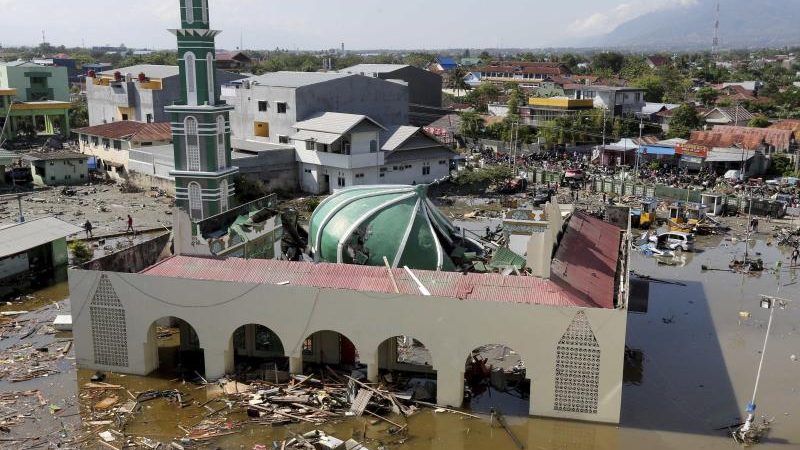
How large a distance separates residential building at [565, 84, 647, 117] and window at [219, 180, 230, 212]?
42144mm

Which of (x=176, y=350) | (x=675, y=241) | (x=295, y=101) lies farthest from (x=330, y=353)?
(x=295, y=101)

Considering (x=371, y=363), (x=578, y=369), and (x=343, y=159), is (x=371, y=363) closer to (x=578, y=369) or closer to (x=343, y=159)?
Answer: (x=578, y=369)

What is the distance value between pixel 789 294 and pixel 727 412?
36.8 ft

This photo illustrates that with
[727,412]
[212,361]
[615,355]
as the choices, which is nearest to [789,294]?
[727,412]

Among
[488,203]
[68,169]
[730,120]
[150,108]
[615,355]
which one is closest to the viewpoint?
[615,355]

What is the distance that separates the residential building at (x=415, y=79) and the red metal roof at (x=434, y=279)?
4635cm

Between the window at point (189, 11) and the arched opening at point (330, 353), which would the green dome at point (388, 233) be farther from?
the window at point (189, 11)

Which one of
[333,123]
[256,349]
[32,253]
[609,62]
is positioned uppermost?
[609,62]

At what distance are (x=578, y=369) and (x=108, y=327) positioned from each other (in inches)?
430

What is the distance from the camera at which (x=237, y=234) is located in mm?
21266

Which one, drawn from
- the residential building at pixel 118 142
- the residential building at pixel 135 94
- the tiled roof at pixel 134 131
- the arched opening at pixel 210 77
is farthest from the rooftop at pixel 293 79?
the arched opening at pixel 210 77

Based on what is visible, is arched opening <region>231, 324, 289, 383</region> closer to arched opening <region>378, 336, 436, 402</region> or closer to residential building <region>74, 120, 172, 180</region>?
arched opening <region>378, 336, 436, 402</region>

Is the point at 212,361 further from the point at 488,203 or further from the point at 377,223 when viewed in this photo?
the point at 488,203

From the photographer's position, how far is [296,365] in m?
17.4
